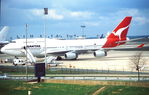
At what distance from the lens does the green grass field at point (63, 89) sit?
49.3 metres

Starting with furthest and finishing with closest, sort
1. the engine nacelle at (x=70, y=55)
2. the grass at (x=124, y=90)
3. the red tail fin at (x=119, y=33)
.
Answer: the red tail fin at (x=119, y=33), the engine nacelle at (x=70, y=55), the grass at (x=124, y=90)

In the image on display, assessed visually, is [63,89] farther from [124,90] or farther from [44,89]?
[124,90]

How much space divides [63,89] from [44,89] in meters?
2.93

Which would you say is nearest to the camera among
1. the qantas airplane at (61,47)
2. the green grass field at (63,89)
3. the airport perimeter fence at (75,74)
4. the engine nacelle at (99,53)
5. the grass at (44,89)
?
the green grass field at (63,89)

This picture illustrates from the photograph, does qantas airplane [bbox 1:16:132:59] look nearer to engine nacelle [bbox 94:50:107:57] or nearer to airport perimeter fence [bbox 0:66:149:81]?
engine nacelle [bbox 94:50:107:57]

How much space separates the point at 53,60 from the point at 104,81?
3528 cm

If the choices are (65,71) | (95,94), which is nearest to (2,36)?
(65,71)

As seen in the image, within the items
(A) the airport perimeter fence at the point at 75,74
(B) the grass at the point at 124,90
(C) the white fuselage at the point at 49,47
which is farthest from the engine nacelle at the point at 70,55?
(B) the grass at the point at 124,90

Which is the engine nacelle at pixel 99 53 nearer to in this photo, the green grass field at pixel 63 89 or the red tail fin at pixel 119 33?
the red tail fin at pixel 119 33

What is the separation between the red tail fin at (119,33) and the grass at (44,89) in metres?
51.8

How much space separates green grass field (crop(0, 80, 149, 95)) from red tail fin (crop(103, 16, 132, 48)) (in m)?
52.0

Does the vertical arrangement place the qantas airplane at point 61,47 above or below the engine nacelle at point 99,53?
above

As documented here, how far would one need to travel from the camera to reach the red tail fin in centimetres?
10637

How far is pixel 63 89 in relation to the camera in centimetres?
5275
